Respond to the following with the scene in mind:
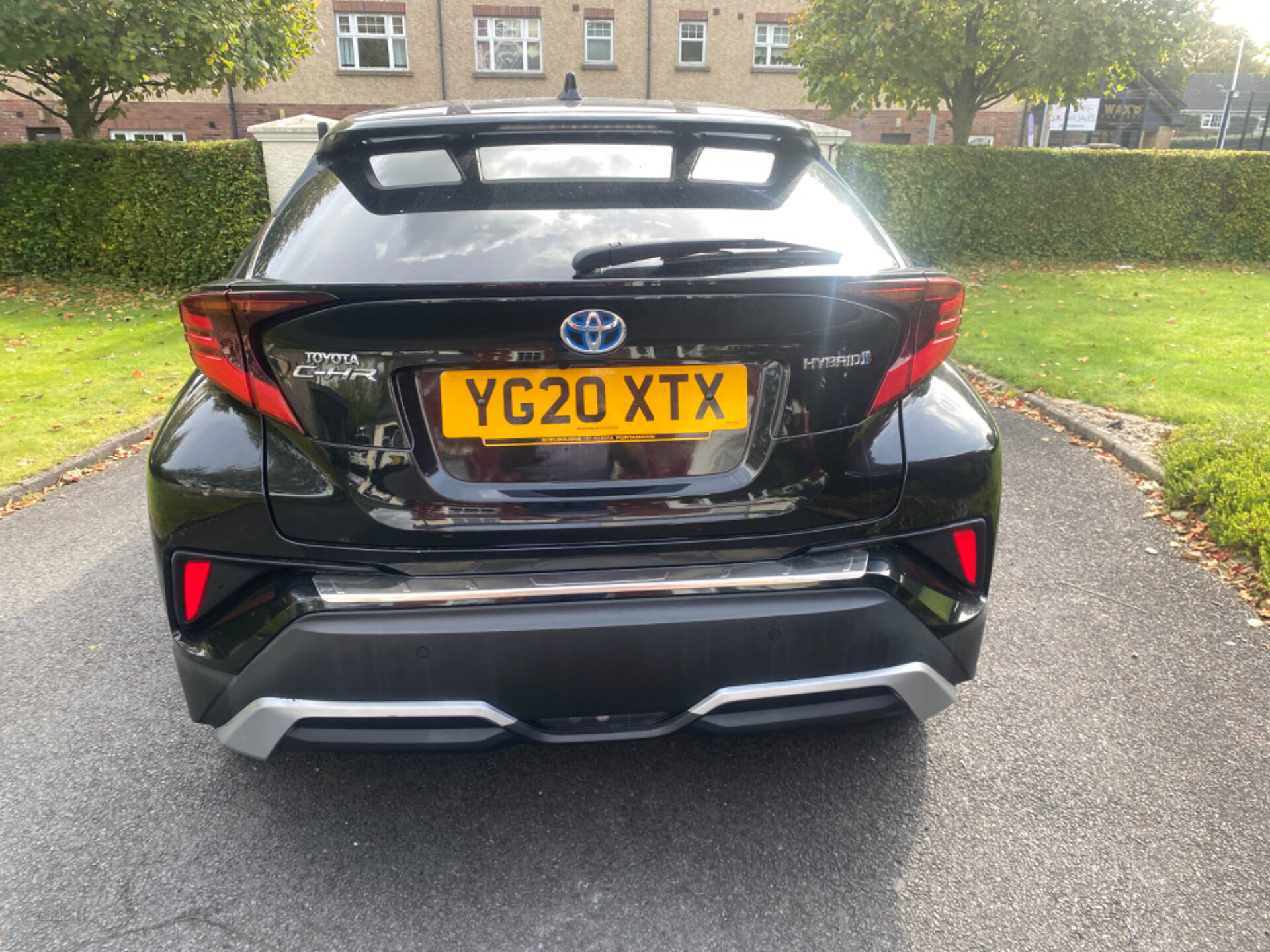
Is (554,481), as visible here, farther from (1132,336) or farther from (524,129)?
(1132,336)

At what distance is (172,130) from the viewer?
2662 cm

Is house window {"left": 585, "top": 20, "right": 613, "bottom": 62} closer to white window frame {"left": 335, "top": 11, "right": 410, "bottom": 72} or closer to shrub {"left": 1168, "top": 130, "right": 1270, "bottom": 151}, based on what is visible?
white window frame {"left": 335, "top": 11, "right": 410, "bottom": 72}

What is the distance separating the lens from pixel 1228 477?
4.43 meters

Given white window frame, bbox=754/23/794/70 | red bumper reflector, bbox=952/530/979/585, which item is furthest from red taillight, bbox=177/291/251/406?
white window frame, bbox=754/23/794/70

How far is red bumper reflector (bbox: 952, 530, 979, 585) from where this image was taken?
2012 millimetres

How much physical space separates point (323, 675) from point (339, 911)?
58cm

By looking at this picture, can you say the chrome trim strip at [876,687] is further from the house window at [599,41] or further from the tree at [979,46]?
the house window at [599,41]

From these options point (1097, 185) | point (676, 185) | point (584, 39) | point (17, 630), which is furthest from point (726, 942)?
point (584, 39)

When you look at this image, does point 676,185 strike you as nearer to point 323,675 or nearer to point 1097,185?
point 323,675

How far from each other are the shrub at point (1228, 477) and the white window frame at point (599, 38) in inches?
983

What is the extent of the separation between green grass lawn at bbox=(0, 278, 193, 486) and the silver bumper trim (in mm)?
3992

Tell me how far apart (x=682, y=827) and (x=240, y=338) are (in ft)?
5.06

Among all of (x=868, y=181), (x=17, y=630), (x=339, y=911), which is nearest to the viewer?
(x=339, y=911)

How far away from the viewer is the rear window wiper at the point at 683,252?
178 centimetres
